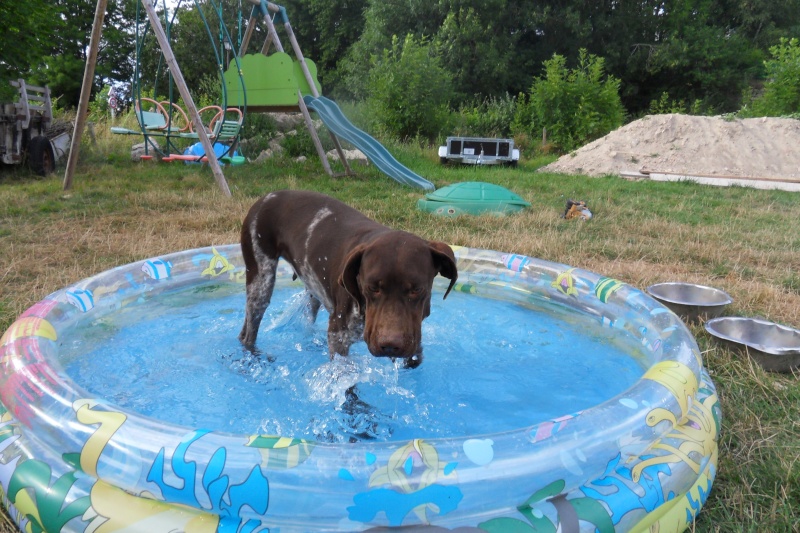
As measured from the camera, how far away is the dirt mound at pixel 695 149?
46.3ft

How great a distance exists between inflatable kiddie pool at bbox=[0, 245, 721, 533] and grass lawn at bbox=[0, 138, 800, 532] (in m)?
0.30

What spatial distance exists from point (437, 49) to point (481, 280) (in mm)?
22209

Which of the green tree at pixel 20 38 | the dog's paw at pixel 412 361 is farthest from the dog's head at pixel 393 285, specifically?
the green tree at pixel 20 38

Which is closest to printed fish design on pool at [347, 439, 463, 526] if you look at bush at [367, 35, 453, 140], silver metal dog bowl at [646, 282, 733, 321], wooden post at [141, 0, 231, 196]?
silver metal dog bowl at [646, 282, 733, 321]

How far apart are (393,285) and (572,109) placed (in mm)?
17555

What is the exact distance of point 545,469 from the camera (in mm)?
2135

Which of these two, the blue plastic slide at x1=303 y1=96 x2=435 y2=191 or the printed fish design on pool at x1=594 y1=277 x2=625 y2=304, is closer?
the printed fish design on pool at x1=594 y1=277 x2=625 y2=304

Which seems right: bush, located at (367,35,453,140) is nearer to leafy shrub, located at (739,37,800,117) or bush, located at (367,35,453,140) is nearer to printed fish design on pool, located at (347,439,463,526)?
leafy shrub, located at (739,37,800,117)

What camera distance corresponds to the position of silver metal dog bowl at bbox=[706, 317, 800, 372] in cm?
357

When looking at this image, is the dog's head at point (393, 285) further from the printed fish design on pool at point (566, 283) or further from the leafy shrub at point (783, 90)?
the leafy shrub at point (783, 90)

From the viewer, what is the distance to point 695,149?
48.6 ft

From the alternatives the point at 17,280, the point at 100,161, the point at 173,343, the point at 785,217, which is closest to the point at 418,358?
the point at 173,343

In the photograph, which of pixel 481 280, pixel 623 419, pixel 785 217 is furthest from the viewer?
pixel 785 217

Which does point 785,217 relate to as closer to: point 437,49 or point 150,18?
point 150,18
